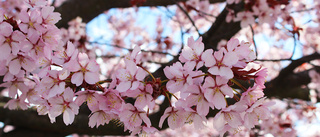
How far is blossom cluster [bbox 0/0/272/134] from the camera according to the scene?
2.76 ft

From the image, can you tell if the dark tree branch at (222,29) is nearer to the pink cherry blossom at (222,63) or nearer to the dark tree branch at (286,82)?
the dark tree branch at (286,82)

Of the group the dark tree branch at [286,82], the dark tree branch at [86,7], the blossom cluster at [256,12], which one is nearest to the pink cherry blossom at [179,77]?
the blossom cluster at [256,12]

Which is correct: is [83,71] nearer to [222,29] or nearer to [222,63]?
[222,63]

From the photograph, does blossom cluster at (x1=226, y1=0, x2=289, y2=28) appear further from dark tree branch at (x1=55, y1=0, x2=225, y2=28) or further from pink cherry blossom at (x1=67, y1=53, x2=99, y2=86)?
pink cherry blossom at (x1=67, y1=53, x2=99, y2=86)

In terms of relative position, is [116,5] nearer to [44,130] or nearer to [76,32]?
[76,32]

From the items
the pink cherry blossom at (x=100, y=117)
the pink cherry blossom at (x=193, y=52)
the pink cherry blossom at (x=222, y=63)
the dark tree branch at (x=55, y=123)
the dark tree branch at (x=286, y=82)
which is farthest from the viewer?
the dark tree branch at (x=286, y=82)

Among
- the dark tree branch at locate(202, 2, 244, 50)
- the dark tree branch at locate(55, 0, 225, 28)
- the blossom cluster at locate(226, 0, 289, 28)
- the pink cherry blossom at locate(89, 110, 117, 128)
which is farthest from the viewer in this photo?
the dark tree branch at locate(55, 0, 225, 28)

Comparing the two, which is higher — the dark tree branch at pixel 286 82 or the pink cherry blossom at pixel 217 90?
the pink cherry blossom at pixel 217 90

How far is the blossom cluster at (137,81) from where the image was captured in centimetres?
84

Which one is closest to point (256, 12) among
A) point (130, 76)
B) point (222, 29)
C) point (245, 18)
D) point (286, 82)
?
point (245, 18)

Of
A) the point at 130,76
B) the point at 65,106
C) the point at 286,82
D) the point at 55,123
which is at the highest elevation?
the point at 130,76

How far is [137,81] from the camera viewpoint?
0.87 m

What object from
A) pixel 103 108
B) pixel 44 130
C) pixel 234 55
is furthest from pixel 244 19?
pixel 44 130

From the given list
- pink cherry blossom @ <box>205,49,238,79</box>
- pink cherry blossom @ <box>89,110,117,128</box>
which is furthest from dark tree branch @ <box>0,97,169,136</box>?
pink cherry blossom @ <box>205,49,238,79</box>
